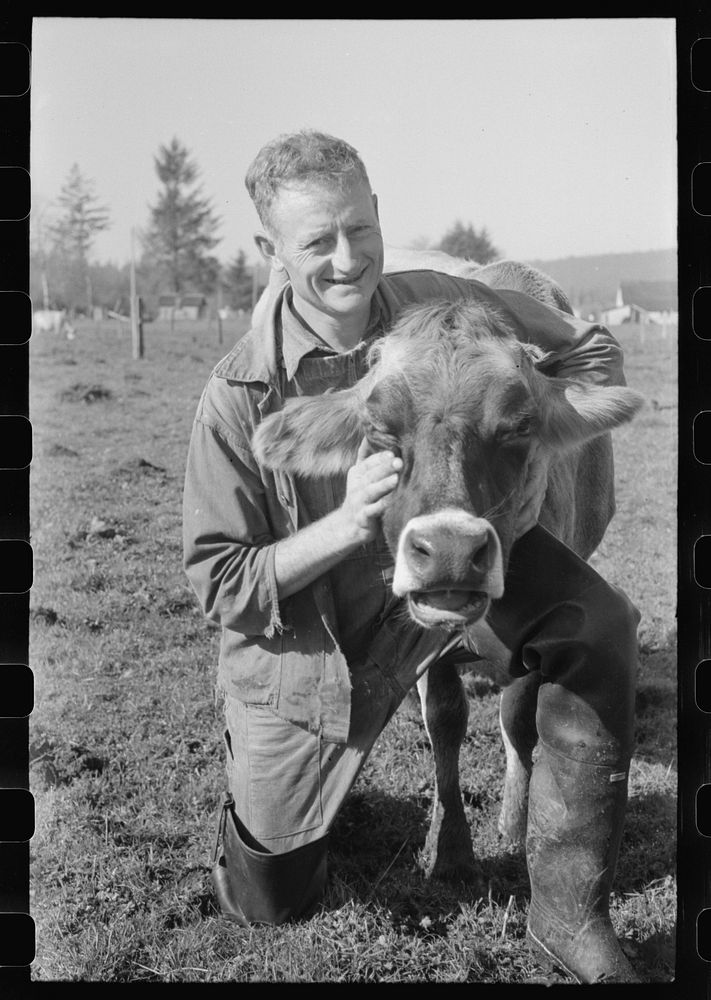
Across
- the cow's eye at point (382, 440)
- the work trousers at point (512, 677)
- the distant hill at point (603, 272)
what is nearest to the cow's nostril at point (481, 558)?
the cow's eye at point (382, 440)

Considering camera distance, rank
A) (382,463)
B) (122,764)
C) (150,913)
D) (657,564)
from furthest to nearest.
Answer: (657,564), (122,764), (150,913), (382,463)

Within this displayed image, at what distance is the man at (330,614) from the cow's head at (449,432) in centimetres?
12

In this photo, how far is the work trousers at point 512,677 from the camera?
11.4 feet

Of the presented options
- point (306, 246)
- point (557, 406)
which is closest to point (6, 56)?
point (306, 246)

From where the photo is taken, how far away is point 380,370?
11.8 ft

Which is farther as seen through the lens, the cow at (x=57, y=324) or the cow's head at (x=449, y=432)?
the cow at (x=57, y=324)

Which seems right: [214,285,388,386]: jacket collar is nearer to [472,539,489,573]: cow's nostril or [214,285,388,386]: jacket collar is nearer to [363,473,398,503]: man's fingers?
[363,473,398,503]: man's fingers

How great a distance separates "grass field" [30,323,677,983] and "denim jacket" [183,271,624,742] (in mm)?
818

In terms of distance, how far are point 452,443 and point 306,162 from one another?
115 cm

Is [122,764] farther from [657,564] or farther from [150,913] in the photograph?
[657,564]

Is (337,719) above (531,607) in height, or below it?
below

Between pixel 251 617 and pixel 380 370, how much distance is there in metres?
1.06

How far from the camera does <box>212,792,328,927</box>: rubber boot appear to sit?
381cm
